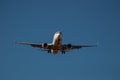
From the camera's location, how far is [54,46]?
152ft

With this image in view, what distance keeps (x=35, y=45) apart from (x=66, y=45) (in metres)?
5.87

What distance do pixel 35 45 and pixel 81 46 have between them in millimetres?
8424

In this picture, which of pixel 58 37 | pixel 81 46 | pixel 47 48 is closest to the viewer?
pixel 58 37

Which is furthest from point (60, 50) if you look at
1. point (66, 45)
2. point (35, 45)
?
point (35, 45)

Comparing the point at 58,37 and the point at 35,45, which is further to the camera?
the point at 35,45

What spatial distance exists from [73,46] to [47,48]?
17.5 feet

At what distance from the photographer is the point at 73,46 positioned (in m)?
50.5

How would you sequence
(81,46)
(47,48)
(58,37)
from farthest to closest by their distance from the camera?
(81,46)
(47,48)
(58,37)

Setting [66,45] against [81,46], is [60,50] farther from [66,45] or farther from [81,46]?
[81,46]

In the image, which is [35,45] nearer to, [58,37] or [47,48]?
[47,48]

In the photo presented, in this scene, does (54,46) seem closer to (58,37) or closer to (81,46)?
(58,37)

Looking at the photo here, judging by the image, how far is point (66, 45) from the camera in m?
47.8

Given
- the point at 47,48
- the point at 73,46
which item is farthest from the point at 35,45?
the point at 73,46

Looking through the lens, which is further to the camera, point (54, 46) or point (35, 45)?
point (35, 45)
